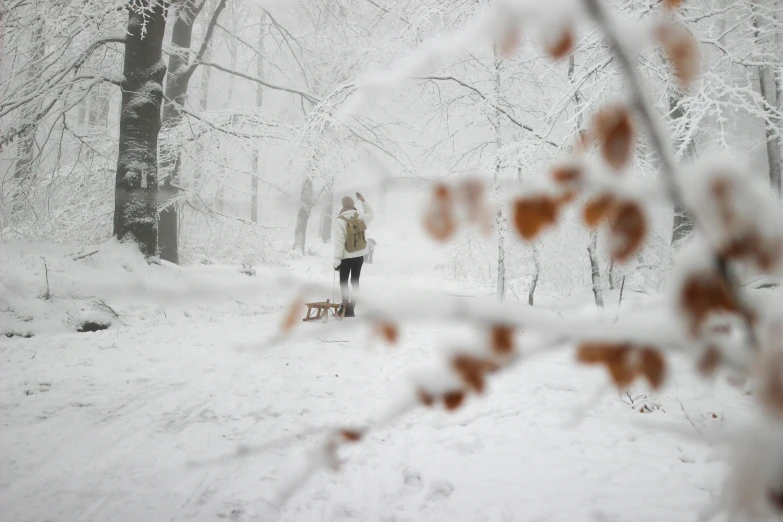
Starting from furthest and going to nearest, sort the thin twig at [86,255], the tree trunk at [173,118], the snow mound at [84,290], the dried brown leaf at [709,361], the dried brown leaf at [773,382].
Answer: the tree trunk at [173,118], the thin twig at [86,255], the snow mound at [84,290], the dried brown leaf at [709,361], the dried brown leaf at [773,382]

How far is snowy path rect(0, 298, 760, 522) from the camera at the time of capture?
2.04 meters

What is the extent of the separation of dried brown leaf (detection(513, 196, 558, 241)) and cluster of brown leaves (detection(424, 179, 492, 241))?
14 centimetres

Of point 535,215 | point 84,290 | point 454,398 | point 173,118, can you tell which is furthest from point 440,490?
point 173,118

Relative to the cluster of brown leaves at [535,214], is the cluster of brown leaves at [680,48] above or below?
above

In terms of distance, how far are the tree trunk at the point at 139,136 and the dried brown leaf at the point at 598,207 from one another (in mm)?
6920

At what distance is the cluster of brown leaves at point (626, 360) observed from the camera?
605 millimetres

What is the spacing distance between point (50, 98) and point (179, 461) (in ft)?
21.2

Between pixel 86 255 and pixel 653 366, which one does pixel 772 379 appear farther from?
pixel 86 255

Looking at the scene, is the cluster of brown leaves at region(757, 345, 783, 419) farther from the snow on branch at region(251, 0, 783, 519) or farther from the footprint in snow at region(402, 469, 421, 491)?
the footprint in snow at region(402, 469, 421, 491)

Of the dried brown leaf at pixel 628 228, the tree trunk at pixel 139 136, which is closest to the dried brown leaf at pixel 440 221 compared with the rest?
the dried brown leaf at pixel 628 228

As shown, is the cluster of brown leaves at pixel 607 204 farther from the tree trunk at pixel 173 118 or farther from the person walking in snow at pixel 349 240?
the tree trunk at pixel 173 118

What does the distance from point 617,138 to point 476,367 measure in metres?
0.42

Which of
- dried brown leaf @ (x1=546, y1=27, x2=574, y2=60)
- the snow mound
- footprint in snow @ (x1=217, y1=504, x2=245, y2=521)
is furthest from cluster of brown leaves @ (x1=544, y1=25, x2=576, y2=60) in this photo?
the snow mound

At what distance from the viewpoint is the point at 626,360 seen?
63cm
